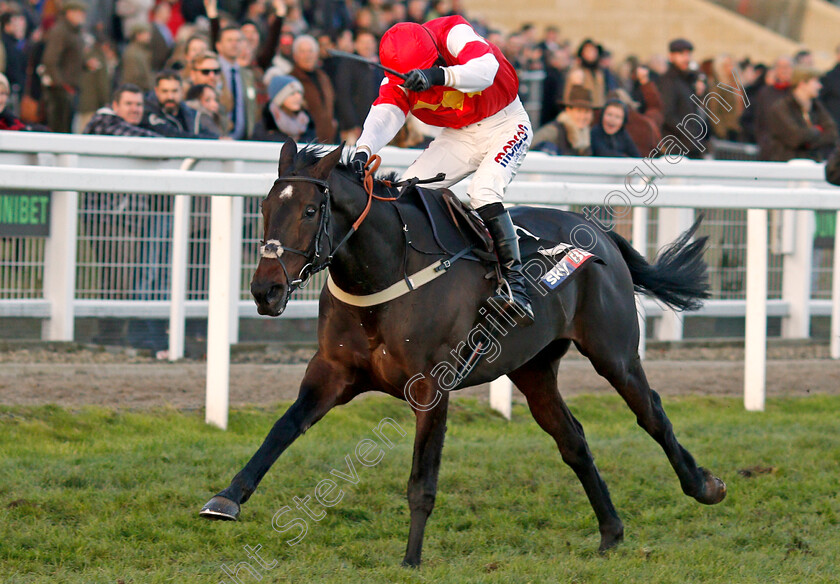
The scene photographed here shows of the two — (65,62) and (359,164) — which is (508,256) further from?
(65,62)

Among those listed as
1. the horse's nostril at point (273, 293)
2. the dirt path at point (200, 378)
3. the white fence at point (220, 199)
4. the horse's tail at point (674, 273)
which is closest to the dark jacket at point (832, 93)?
the white fence at point (220, 199)

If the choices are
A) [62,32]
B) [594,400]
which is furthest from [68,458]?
[62,32]

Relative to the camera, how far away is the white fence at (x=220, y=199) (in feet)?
18.6

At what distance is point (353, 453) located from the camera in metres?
5.55

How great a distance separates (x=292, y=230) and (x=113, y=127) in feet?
14.4

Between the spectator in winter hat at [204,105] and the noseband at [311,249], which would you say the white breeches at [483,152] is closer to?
the noseband at [311,249]

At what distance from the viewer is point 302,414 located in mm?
4262

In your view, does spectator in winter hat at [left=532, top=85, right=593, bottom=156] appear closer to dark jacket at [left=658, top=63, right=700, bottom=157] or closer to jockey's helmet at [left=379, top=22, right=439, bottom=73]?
dark jacket at [left=658, top=63, right=700, bottom=157]

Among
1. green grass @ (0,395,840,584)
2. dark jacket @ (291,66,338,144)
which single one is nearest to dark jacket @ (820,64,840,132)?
dark jacket @ (291,66,338,144)

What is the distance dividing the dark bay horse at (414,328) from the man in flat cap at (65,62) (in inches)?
244

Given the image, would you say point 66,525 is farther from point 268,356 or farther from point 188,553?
point 268,356

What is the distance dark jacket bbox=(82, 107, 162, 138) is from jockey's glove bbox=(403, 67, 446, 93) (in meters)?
3.95

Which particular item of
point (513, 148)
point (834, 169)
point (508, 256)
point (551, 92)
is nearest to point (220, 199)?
point (513, 148)

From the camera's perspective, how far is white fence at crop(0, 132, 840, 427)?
224 inches
